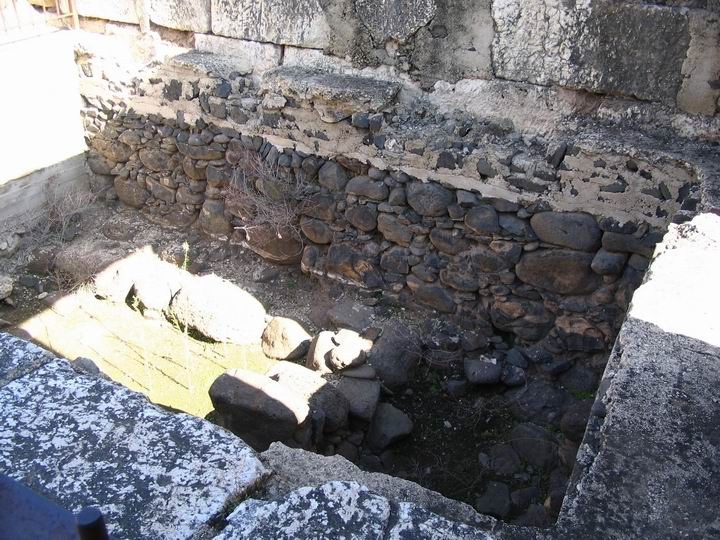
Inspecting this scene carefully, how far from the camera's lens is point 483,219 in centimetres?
377

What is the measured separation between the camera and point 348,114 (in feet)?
13.2

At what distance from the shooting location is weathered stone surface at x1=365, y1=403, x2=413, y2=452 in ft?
11.3

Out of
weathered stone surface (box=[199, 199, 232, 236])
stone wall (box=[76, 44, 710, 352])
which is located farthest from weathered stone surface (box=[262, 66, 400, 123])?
weathered stone surface (box=[199, 199, 232, 236])

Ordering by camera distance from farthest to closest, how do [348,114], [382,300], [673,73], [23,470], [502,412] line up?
[382,300] → [348,114] → [502,412] → [673,73] → [23,470]

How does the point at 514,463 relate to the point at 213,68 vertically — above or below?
below

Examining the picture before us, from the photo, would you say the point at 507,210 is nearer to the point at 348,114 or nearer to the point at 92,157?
the point at 348,114

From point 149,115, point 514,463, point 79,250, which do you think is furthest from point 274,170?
point 514,463

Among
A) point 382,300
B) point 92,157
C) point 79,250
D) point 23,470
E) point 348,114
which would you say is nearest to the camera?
point 23,470

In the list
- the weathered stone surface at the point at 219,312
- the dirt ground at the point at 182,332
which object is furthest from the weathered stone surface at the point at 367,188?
the weathered stone surface at the point at 219,312

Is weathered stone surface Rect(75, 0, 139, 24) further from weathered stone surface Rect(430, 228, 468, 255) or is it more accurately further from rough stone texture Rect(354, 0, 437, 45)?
weathered stone surface Rect(430, 228, 468, 255)

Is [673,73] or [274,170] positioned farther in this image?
[274,170]

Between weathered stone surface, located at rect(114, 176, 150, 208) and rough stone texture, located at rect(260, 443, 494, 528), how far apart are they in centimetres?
364

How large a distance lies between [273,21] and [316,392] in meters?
2.44

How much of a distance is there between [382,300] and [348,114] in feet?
3.88
